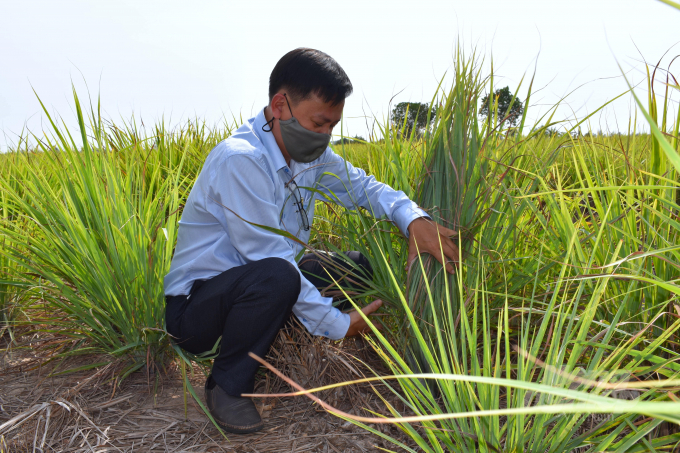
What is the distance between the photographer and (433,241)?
1505 mm

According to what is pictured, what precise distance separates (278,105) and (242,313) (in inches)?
30.1

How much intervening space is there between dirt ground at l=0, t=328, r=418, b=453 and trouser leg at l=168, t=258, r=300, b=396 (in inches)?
5.8

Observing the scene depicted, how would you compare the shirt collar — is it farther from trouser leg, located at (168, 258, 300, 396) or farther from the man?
trouser leg, located at (168, 258, 300, 396)

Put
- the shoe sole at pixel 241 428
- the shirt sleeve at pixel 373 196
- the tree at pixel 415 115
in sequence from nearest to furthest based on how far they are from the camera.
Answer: the shoe sole at pixel 241 428
the shirt sleeve at pixel 373 196
the tree at pixel 415 115

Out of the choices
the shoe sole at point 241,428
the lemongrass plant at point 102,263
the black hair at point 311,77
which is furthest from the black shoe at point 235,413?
the black hair at point 311,77

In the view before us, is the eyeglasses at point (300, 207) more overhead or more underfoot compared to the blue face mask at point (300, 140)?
more underfoot

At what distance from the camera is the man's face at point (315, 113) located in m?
1.66

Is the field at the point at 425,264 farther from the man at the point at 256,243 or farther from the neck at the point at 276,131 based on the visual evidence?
the neck at the point at 276,131

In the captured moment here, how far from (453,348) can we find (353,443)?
1.94 feet

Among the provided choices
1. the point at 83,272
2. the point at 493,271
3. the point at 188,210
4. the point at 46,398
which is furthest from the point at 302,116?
the point at 46,398

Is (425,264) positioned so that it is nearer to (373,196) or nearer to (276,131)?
(373,196)

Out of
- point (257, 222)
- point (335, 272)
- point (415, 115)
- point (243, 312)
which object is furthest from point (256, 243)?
point (415, 115)

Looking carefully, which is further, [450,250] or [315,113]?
[315,113]

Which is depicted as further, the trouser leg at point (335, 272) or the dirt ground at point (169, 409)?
the trouser leg at point (335, 272)
